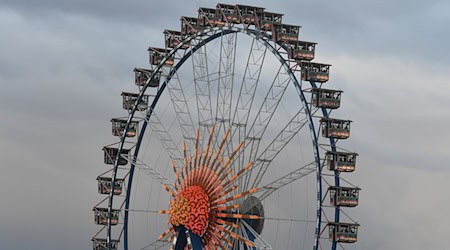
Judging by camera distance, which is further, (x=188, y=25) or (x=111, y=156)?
(x=111, y=156)

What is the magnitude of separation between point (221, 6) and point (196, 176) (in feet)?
35.1

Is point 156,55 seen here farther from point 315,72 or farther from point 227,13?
point 315,72

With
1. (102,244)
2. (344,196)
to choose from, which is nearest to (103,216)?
(102,244)

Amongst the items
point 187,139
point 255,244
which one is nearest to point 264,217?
point 255,244

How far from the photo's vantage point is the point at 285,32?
3130 inches

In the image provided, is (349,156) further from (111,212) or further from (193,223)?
(111,212)

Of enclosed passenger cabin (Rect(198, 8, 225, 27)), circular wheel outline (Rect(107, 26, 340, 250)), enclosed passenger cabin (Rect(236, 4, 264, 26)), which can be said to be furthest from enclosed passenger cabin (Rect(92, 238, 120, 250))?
enclosed passenger cabin (Rect(236, 4, 264, 26))

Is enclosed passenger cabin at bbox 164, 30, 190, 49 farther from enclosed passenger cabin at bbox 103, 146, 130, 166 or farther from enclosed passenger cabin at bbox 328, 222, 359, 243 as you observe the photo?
enclosed passenger cabin at bbox 328, 222, 359, 243

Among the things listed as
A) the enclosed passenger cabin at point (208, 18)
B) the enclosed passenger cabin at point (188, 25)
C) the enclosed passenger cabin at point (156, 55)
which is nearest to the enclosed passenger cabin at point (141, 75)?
the enclosed passenger cabin at point (156, 55)

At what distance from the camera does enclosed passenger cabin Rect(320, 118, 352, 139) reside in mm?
76438

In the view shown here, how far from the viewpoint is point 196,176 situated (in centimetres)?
7944

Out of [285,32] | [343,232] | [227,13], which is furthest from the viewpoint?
[227,13]

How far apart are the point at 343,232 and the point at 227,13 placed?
608 inches

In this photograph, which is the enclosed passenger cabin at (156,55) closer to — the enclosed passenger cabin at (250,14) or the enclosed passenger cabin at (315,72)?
the enclosed passenger cabin at (250,14)
